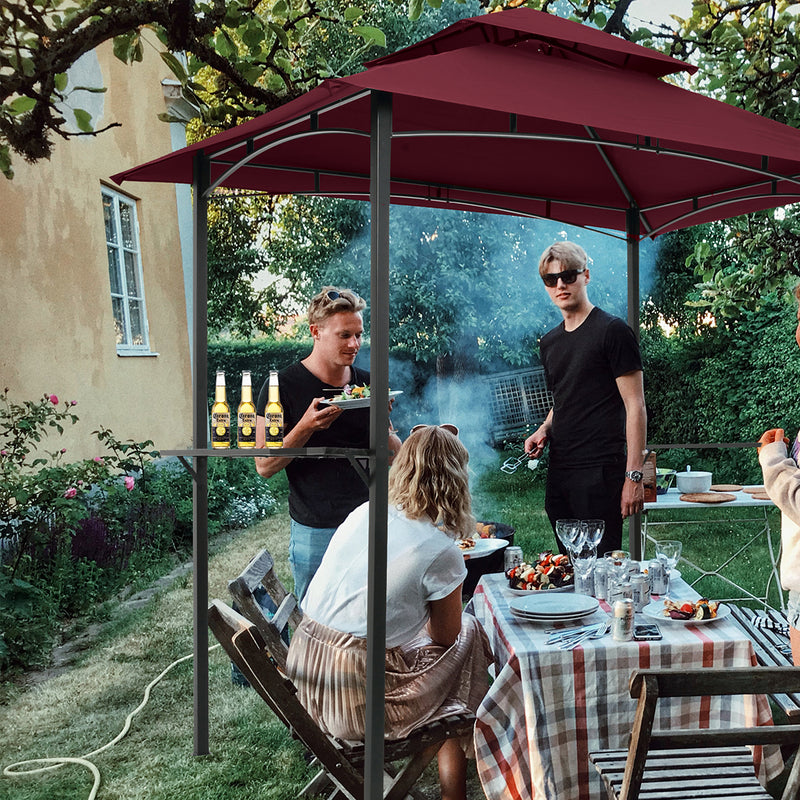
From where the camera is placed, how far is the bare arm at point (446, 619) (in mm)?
2900

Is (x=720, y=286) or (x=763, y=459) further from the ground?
(x=720, y=286)

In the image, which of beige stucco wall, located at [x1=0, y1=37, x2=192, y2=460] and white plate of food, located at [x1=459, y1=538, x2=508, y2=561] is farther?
beige stucco wall, located at [x1=0, y1=37, x2=192, y2=460]

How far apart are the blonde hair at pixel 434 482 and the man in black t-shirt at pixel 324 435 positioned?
69 centimetres

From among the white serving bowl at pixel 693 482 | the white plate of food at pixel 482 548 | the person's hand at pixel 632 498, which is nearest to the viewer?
the white plate of food at pixel 482 548

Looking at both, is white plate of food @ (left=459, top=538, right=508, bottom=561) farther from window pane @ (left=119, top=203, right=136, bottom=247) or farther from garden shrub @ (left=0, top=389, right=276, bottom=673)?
window pane @ (left=119, top=203, right=136, bottom=247)

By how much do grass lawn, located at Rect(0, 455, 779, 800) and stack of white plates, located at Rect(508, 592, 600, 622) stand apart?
3.01 ft


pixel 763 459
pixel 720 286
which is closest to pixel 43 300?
pixel 720 286

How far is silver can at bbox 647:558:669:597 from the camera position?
10.4 ft

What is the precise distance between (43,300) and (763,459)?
548 cm

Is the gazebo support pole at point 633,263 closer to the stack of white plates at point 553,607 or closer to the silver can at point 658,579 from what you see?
the silver can at point 658,579

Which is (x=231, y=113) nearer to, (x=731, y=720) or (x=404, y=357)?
(x=731, y=720)

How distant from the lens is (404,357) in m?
11.7

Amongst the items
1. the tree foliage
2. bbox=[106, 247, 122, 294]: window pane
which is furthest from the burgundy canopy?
bbox=[106, 247, 122, 294]: window pane

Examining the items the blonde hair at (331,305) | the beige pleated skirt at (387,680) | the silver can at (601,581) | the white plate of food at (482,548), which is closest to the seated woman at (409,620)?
the beige pleated skirt at (387,680)
